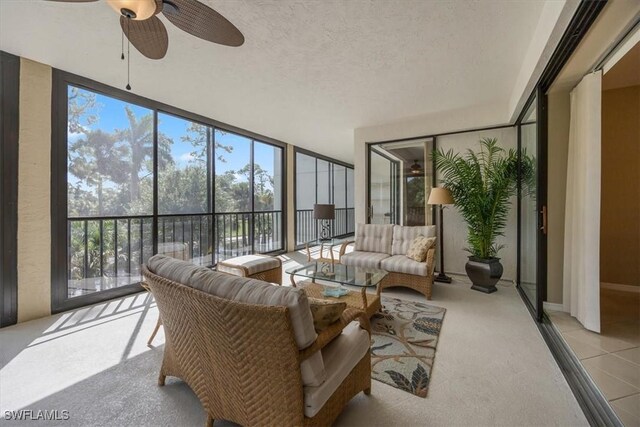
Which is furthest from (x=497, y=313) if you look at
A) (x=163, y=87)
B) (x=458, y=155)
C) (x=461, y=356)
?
(x=163, y=87)

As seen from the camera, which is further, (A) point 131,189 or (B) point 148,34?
(A) point 131,189

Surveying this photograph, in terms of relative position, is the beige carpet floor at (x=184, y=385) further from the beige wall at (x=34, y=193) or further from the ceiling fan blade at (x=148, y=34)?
the ceiling fan blade at (x=148, y=34)

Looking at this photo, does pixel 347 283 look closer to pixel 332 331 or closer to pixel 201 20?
pixel 332 331

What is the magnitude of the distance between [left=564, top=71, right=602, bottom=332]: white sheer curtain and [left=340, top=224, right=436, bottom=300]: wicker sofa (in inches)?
50.0

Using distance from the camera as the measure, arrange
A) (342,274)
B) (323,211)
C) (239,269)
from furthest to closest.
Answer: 1. (323,211)
2. (239,269)
3. (342,274)

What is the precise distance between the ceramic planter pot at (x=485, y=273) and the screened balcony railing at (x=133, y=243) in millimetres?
3922

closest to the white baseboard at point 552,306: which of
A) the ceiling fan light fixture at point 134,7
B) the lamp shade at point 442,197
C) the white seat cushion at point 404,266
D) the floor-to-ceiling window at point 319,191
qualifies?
the white seat cushion at point 404,266

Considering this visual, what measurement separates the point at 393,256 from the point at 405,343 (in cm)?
167

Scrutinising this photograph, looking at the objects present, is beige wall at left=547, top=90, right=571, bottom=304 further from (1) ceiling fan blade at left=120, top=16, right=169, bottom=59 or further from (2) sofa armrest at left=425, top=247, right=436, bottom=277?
(1) ceiling fan blade at left=120, top=16, right=169, bottom=59

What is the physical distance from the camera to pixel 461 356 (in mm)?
2043

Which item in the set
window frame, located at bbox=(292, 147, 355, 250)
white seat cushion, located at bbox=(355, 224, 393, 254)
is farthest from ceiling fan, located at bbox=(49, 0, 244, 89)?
window frame, located at bbox=(292, 147, 355, 250)

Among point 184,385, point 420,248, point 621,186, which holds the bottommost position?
point 184,385

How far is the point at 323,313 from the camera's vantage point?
1.28m

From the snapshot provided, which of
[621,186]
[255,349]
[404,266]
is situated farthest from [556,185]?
[255,349]
